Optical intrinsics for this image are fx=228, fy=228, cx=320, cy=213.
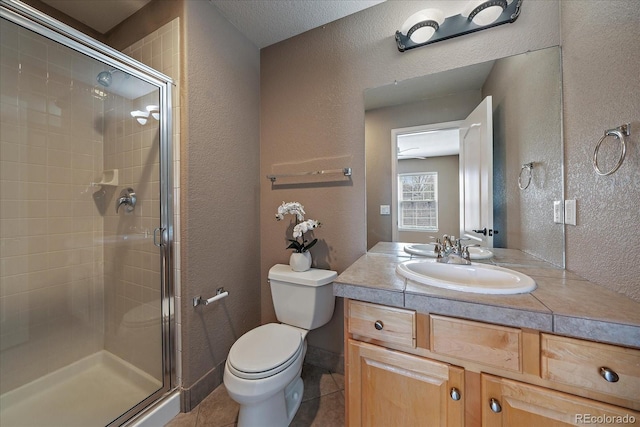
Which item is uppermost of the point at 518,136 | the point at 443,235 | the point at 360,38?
the point at 360,38

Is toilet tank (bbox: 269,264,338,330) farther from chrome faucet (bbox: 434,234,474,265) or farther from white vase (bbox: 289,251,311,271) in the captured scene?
chrome faucet (bbox: 434,234,474,265)

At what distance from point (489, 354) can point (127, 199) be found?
2.04 m

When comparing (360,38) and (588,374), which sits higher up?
(360,38)

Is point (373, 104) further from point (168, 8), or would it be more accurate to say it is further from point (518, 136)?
point (168, 8)

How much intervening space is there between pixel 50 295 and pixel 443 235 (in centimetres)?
251

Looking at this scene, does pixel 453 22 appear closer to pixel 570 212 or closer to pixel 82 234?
pixel 570 212

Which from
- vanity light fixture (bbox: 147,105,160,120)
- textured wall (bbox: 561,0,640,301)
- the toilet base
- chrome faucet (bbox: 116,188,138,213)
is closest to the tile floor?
the toilet base


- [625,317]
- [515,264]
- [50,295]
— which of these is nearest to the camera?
[625,317]

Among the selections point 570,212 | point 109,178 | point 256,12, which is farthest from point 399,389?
point 256,12

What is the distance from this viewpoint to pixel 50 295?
148 centimetres

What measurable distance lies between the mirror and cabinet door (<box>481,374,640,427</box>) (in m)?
0.68

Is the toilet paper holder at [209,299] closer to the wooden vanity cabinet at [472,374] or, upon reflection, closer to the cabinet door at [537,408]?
the wooden vanity cabinet at [472,374]

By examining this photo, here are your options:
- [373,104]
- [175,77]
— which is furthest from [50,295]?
[373,104]

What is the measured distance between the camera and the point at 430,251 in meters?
1.38
